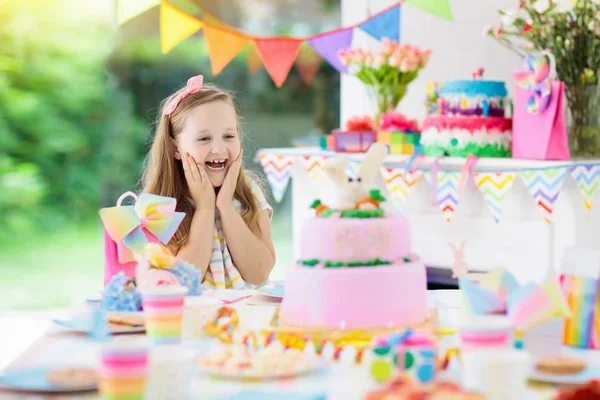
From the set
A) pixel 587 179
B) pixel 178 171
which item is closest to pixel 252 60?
pixel 587 179

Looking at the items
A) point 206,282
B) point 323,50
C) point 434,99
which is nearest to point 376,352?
point 206,282

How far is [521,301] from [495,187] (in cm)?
176

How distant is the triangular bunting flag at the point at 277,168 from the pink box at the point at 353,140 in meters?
0.22

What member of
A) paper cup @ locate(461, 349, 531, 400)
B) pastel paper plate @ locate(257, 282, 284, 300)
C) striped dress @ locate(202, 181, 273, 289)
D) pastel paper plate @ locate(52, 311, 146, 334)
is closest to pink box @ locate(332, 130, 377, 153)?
striped dress @ locate(202, 181, 273, 289)

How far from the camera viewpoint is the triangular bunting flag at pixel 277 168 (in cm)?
378

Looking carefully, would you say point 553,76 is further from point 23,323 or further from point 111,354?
point 23,323

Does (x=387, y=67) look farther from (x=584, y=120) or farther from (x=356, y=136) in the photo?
(x=584, y=120)

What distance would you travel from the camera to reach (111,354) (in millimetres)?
1122

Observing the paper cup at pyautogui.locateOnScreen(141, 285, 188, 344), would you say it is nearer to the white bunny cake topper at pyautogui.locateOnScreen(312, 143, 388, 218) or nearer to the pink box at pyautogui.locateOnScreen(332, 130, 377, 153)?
the white bunny cake topper at pyautogui.locateOnScreen(312, 143, 388, 218)

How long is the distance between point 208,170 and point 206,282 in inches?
11.1

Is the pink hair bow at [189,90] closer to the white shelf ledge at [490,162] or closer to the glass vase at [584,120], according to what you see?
the white shelf ledge at [490,162]

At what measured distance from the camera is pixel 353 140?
3641 millimetres

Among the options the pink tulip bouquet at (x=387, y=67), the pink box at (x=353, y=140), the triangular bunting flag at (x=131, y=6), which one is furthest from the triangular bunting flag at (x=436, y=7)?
the triangular bunting flag at (x=131, y=6)

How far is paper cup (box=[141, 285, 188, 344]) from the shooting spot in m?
1.45
